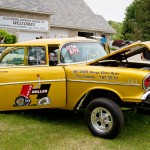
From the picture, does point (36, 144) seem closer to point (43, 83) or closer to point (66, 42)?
point (43, 83)

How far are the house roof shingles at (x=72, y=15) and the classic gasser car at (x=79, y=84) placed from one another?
2055cm

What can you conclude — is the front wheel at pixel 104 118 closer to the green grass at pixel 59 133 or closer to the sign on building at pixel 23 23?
the green grass at pixel 59 133

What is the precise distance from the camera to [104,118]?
5496mm

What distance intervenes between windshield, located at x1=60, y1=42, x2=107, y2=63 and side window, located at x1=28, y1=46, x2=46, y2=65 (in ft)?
1.12

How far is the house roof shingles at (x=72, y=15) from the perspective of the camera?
3072 centimetres

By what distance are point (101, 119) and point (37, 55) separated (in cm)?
184

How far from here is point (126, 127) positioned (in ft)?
20.5

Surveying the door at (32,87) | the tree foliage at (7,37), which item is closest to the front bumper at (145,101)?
the door at (32,87)

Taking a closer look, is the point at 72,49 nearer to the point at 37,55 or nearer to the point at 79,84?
the point at 37,55

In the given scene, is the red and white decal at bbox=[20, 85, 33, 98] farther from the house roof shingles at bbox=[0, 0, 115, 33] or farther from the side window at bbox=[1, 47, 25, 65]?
the house roof shingles at bbox=[0, 0, 115, 33]

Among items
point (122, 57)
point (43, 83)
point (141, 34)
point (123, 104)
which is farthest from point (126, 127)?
point (141, 34)

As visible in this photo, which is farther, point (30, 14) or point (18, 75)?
point (30, 14)

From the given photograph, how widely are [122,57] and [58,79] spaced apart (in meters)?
1.38

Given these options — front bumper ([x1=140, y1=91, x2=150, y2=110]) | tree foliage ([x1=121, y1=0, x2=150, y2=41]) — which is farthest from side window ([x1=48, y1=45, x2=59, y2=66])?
tree foliage ([x1=121, y1=0, x2=150, y2=41])
